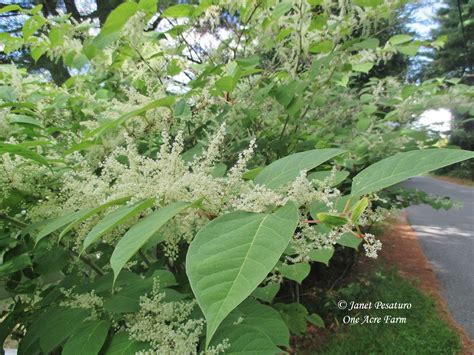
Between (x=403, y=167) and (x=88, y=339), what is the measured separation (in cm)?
93

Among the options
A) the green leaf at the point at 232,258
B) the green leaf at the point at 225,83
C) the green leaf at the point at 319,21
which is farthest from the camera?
the green leaf at the point at 319,21

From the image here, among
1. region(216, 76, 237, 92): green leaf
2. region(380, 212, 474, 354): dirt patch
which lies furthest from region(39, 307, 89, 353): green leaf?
region(380, 212, 474, 354): dirt patch

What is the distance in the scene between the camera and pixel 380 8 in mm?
2244

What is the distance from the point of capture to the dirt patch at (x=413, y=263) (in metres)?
6.36

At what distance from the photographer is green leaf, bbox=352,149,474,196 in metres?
0.71

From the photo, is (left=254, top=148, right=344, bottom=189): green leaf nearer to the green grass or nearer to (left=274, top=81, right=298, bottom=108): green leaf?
(left=274, top=81, right=298, bottom=108): green leaf

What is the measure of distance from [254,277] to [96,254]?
1452 mm

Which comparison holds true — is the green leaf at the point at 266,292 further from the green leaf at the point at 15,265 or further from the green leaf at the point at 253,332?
the green leaf at the point at 15,265

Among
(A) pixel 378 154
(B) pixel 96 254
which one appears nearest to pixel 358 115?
(A) pixel 378 154

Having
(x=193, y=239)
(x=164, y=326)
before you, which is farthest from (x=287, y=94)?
(x=193, y=239)

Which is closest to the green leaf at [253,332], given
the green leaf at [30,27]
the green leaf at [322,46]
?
the green leaf at [322,46]

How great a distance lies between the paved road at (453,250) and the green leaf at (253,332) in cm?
601

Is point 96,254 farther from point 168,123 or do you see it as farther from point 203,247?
point 203,247

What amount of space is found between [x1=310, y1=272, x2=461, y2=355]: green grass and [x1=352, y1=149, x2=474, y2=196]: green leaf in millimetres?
5128
